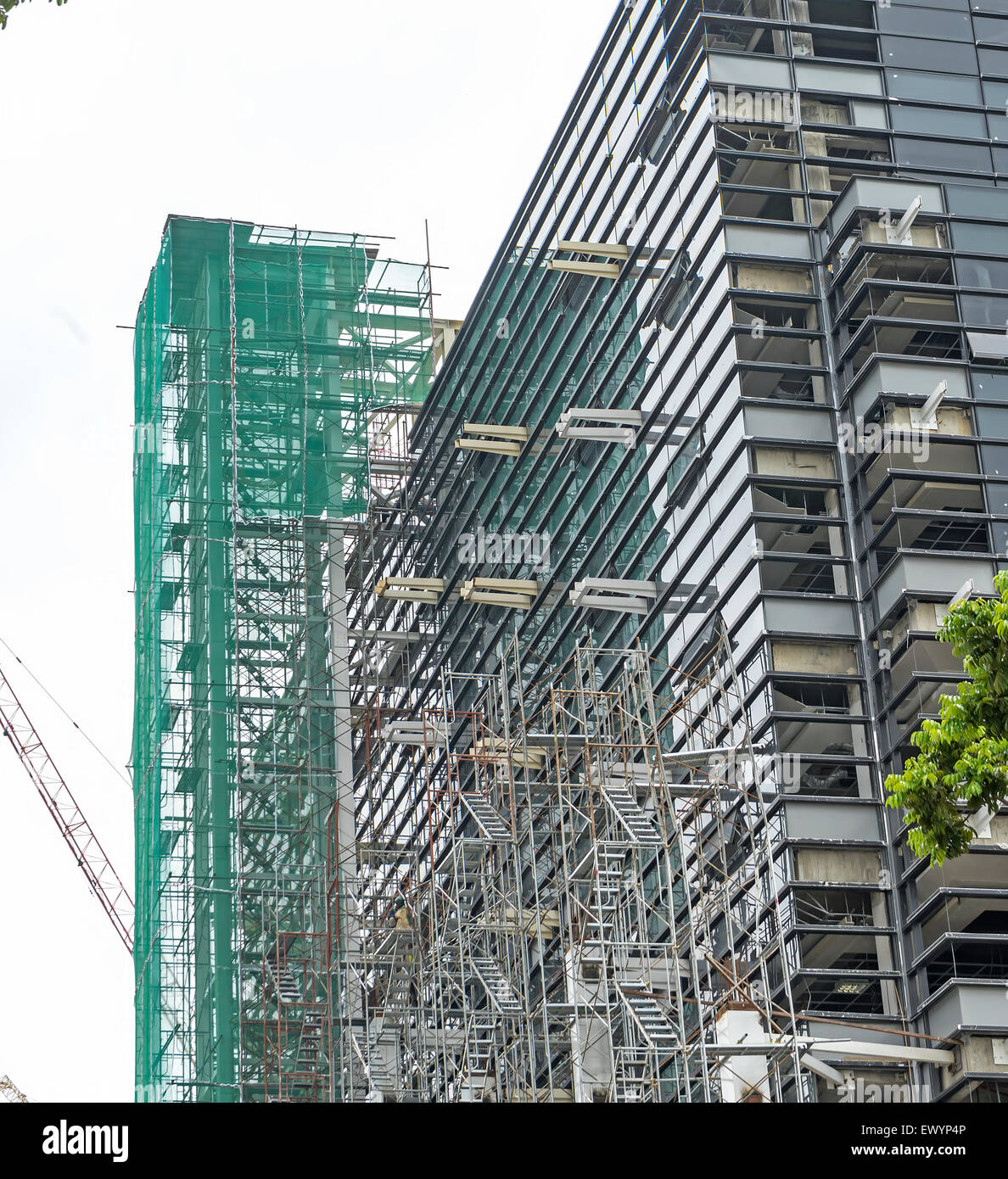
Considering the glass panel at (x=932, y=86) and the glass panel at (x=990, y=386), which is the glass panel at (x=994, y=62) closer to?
the glass panel at (x=932, y=86)

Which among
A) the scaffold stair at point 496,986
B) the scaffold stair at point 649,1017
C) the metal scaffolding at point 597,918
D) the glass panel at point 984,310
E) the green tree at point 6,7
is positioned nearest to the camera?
the green tree at point 6,7

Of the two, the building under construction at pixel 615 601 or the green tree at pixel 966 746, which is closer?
the green tree at pixel 966 746

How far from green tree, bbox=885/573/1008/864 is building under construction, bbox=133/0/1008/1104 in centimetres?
1833

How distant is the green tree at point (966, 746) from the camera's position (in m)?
23.4

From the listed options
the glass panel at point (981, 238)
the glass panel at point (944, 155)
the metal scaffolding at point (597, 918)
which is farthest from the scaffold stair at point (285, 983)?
the glass panel at point (944, 155)

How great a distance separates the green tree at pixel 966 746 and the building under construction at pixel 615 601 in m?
18.3

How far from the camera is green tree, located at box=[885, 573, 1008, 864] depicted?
23406mm

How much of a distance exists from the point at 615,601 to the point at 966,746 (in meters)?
34.0

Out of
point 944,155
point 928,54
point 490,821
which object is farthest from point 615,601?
point 928,54

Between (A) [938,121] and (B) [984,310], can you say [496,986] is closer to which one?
(B) [984,310]

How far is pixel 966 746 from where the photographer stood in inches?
955
